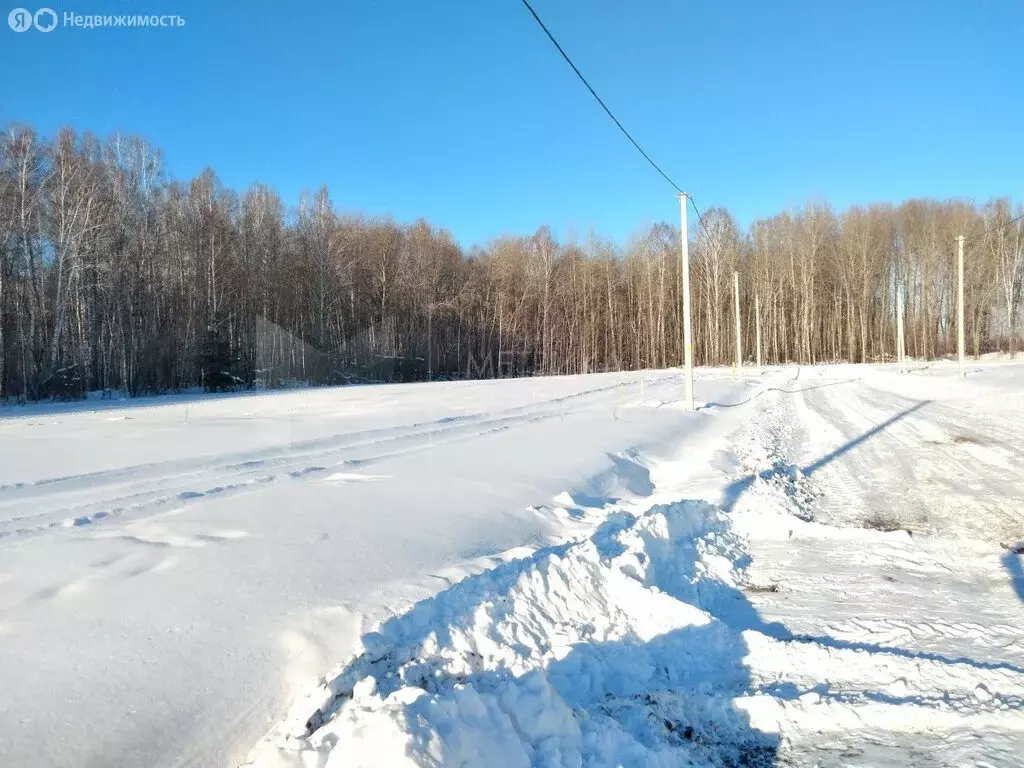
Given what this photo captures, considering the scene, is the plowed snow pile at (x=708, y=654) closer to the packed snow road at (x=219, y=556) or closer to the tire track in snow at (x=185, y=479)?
the packed snow road at (x=219, y=556)

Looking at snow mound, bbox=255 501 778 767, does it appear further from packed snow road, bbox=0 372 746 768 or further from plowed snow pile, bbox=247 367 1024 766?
packed snow road, bbox=0 372 746 768

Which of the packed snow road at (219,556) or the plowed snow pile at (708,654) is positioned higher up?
the packed snow road at (219,556)

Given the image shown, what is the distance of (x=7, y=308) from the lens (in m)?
27.6

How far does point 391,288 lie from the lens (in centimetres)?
4984

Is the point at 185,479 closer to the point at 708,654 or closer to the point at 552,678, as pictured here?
the point at 552,678

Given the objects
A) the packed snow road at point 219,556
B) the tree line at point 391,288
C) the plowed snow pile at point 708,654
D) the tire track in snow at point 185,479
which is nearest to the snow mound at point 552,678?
the plowed snow pile at point 708,654

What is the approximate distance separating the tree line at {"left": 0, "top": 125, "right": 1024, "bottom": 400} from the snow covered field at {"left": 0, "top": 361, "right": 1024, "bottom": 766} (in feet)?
83.7

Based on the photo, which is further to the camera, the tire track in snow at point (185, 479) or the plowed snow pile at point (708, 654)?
the tire track in snow at point (185, 479)

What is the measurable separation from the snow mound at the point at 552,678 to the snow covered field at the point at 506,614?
16 millimetres

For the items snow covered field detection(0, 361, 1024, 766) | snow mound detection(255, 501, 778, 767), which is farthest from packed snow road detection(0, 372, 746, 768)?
snow mound detection(255, 501, 778, 767)

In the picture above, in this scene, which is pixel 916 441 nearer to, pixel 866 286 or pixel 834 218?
pixel 866 286

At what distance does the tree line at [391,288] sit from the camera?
95.7 feet

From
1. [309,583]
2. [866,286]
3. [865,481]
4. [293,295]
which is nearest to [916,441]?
[865,481]

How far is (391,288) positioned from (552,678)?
48117 mm
